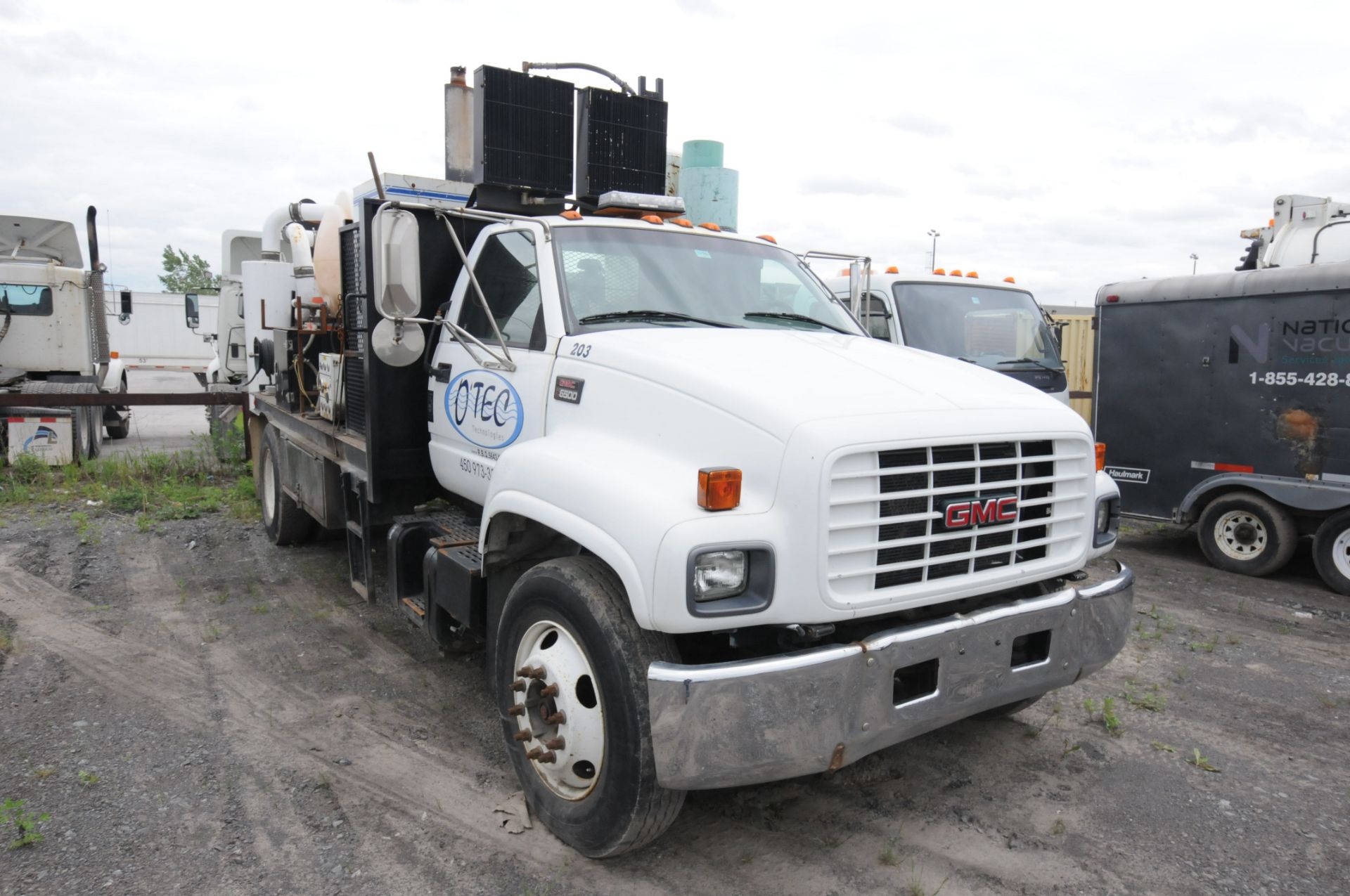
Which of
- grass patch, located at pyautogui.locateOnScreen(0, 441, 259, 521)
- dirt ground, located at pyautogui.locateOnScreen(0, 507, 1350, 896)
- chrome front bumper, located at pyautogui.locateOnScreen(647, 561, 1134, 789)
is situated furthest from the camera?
grass patch, located at pyautogui.locateOnScreen(0, 441, 259, 521)

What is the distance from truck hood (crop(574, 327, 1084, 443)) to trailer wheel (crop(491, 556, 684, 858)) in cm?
76

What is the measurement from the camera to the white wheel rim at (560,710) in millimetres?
3246

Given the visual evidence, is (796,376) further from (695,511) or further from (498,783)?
(498,783)

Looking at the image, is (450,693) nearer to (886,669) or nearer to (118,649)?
(118,649)

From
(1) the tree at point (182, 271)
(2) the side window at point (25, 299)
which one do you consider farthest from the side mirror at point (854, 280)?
(1) the tree at point (182, 271)

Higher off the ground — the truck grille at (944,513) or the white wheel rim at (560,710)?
the truck grille at (944,513)

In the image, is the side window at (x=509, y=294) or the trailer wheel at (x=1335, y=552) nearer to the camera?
the side window at (x=509, y=294)

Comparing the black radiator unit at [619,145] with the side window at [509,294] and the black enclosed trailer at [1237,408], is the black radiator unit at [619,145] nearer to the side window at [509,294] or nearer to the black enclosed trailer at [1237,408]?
the side window at [509,294]

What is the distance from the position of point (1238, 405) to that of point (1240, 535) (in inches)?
43.7

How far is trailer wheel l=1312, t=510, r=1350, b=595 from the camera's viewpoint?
23.8ft

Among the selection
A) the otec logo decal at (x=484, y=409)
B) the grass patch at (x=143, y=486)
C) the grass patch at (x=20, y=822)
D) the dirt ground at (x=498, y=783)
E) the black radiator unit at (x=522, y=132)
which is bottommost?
the dirt ground at (x=498, y=783)

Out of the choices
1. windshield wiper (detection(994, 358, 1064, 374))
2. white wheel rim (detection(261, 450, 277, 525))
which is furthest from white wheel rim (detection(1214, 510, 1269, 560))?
white wheel rim (detection(261, 450, 277, 525))

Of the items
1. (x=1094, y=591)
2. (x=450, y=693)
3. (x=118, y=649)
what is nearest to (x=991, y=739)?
(x=1094, y=591)

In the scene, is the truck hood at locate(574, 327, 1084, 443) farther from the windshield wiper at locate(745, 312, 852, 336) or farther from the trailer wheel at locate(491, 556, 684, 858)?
the trailer wheel at locate(491, 556, 684, 858)
